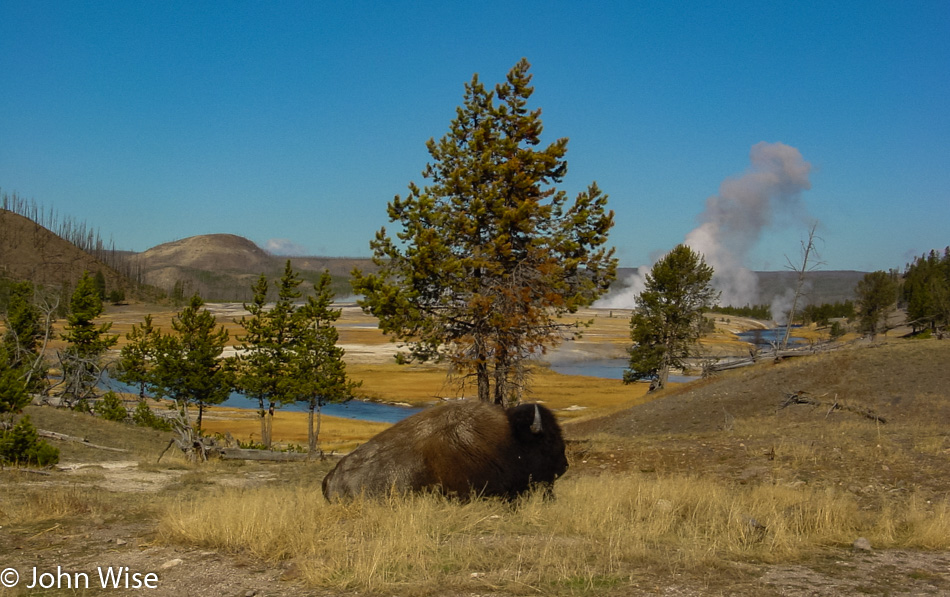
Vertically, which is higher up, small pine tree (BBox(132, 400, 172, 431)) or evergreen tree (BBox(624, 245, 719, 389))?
evergreen tree (BBox(624, 245, 719, 389))

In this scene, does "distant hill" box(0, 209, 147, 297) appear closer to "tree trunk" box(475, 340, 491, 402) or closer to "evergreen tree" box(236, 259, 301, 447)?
"evergreen tree" box(236, 259, 301, 447)

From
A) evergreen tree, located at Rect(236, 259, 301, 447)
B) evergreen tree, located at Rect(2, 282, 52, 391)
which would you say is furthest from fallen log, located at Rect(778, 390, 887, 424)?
evergreen tree, located at Rect(2, 282, 52, 391)

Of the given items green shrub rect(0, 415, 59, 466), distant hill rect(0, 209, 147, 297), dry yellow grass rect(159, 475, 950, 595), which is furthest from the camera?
distant hill rect(0, 209, 147, 297)

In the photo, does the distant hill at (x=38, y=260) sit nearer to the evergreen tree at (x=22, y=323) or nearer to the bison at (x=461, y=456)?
the evergreen tree at (x=22, y=323)

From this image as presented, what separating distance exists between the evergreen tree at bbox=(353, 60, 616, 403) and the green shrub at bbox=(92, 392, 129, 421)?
22206 millimetres

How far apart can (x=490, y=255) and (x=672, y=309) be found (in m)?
34.0

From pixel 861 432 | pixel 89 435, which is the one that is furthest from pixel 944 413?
pixel 89 435

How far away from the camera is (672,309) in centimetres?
5141

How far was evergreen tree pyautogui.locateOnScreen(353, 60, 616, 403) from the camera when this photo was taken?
20078 mm

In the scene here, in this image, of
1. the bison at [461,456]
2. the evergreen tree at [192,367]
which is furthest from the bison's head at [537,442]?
the evergreen tree at [192,367]

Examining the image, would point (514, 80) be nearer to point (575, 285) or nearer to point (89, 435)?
point (575, 285)

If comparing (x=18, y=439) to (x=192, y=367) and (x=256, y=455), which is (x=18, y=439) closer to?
(x=256, y=455)

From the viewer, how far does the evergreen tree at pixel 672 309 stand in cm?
5134

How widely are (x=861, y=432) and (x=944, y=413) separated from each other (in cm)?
927
